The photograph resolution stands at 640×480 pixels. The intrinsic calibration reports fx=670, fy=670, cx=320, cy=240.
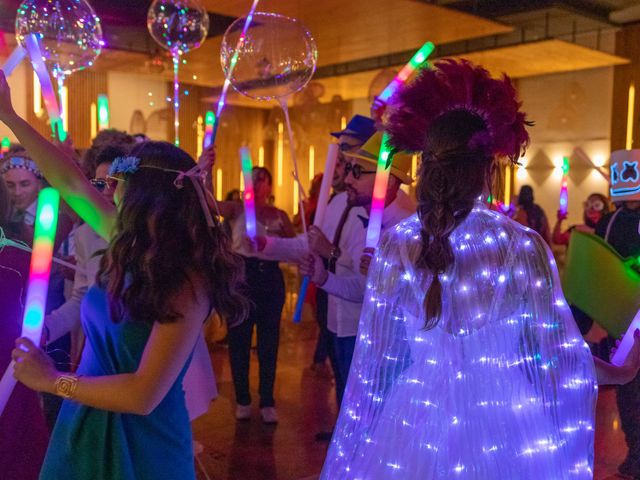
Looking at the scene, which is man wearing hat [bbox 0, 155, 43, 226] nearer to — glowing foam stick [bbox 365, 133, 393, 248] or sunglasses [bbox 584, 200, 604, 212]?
glowing foam stick [bbox 365, 133, 393, 248]

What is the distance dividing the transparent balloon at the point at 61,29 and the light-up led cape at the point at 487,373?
6.92 feet

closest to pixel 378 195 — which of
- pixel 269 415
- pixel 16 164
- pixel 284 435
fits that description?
pixel 16 164

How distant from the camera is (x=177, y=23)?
13.2 feet

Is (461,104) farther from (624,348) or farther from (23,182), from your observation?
(23,182)

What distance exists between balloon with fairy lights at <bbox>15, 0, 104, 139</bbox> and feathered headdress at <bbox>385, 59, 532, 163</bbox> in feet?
6.24

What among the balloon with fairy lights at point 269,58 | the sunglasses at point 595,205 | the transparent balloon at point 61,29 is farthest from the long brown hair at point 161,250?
the sunglasses at point 595,205

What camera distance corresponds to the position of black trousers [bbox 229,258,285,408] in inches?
151

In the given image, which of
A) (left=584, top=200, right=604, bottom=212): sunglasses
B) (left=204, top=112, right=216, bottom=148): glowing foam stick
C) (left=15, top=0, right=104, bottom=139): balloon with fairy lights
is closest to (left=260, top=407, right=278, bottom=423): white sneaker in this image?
(left=204, top=112, right=216, bottom=148): glowing foam stick

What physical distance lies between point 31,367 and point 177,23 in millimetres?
3159

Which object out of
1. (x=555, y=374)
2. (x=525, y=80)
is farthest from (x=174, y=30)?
(x=525, y=80)

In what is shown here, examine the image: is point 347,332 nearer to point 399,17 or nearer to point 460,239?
point 460,239

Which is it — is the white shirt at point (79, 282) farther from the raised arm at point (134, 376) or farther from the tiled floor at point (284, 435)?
the tiled floor at point (284, 435)

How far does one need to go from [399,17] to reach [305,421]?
4.73 meters

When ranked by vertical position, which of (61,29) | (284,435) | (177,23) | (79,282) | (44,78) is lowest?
(284,435)
